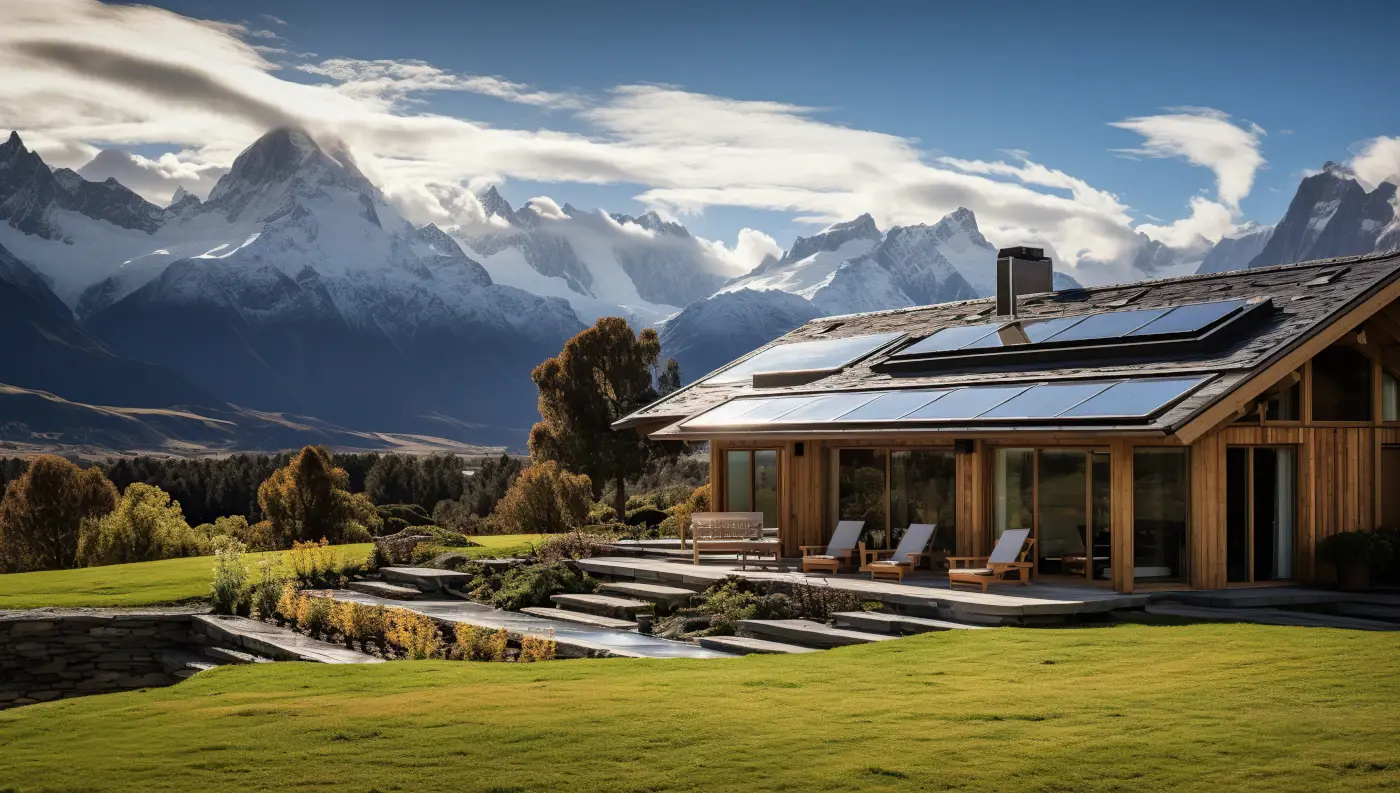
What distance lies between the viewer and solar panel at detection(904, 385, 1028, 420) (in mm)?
17562

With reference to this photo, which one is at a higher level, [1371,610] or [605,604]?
[1371,610]

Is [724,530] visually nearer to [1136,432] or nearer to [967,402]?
[967,402]

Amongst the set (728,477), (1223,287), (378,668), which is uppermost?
(1223,287)

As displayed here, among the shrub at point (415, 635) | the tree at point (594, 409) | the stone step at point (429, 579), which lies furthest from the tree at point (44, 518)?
the shrub at point (415, 635)

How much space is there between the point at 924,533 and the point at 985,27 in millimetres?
12868

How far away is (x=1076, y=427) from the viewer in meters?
15.6

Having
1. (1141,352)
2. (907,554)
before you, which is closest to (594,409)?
(907,554)

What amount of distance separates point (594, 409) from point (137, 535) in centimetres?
1297

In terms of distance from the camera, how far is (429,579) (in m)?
20.4

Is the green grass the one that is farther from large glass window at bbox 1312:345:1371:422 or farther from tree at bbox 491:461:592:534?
tree at bbox 491:461:592:534

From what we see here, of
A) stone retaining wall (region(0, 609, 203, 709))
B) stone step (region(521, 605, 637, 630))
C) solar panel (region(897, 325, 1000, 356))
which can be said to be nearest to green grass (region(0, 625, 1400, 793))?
stone step (region(521, 605, 637, 630))

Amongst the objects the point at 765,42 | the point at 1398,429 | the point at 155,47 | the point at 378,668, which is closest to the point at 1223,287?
the point at 1398,429

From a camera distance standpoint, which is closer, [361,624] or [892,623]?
[892,623]

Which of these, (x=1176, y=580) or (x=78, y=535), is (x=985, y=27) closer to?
(x=1176, y=580)
